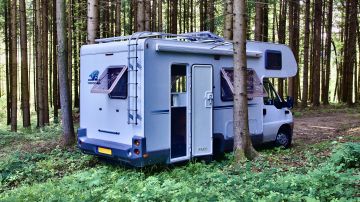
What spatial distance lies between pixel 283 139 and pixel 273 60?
2337 mm

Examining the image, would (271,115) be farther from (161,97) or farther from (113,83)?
(113,83)

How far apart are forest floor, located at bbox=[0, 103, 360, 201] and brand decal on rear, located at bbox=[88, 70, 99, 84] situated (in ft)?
6.23

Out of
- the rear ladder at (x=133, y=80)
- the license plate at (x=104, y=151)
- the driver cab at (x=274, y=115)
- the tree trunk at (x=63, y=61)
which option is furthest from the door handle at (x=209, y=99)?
the tree trunk at (x=63, y=61)

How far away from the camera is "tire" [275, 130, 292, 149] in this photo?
11211mm

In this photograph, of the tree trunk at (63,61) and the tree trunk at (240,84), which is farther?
the tree trunk at (63,61)

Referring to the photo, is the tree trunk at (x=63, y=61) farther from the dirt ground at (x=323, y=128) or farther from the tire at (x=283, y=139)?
the dirt ground at (x=323, y=128)

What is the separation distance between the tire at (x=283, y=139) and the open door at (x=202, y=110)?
9.46ft

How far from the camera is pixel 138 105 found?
7.86m

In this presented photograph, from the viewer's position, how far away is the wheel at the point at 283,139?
11.2 meters

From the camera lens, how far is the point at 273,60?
1070cm

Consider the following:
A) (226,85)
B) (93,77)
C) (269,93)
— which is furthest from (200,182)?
(269,93)

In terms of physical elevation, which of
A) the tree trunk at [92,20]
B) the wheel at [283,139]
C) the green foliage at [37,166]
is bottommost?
the green foliage at [37,166]

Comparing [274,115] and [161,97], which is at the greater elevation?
[161,97]

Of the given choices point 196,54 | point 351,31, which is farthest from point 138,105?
point 351,31
